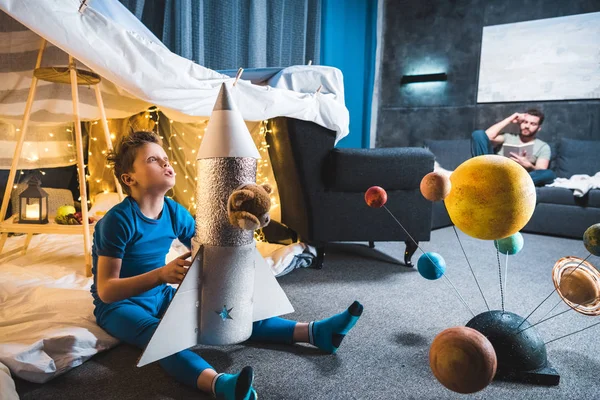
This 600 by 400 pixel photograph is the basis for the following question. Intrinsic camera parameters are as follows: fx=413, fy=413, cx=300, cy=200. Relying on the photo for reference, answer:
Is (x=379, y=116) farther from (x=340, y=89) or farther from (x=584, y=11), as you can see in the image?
(x=340, y=89)

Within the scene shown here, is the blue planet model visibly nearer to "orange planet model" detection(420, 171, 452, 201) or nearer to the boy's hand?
"orange planet model" detection(420, 171, 452, 201)

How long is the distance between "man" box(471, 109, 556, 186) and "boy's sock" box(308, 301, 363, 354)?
2.82 m

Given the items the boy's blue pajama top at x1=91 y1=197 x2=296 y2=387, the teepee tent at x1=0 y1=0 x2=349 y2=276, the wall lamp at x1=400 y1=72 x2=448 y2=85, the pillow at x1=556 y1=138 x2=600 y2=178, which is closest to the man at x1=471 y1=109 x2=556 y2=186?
the pillow at x1=556 y1=138 x2=600 y2=178

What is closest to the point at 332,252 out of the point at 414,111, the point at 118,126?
the point at 118,126

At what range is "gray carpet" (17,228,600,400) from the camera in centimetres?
92

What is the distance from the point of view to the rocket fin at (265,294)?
106 cm

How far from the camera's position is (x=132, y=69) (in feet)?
4.04

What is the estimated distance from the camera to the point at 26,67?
155 centimetres

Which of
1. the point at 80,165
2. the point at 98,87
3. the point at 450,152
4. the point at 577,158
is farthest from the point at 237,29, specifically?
the point at 577,158

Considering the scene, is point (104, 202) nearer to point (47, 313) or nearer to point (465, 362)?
point (47, 313)

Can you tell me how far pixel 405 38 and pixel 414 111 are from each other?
84cm

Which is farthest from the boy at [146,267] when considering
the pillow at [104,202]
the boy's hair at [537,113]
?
the boy's hair at [537,113]

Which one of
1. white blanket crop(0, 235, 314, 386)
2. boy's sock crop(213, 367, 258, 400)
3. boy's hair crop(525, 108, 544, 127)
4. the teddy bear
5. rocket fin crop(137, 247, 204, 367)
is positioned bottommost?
white blanket crop(0, 235, 314, 386)

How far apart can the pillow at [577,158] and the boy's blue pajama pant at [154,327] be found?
3297mm
